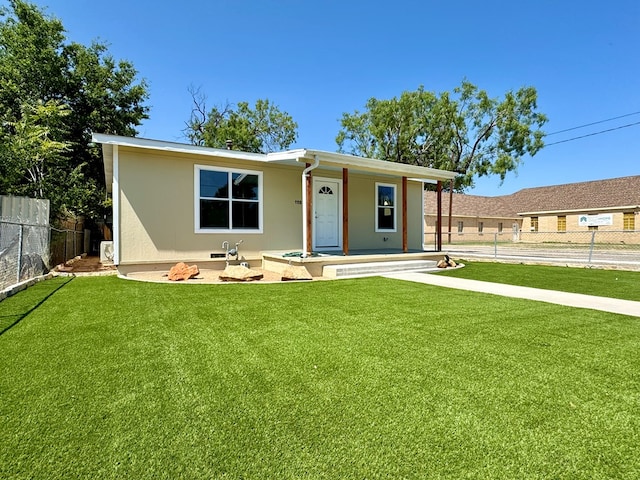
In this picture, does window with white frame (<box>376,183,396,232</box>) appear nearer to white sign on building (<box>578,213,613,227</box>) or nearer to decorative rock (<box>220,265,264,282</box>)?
decorative rock (<box>220,265,264,282</box>)

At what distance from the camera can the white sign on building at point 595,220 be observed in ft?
90.6

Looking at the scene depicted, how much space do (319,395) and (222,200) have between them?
7.28 meters

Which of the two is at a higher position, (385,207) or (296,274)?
(385,207)

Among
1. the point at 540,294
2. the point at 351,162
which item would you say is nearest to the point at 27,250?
the point at 351,162

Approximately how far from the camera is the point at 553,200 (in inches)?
1257

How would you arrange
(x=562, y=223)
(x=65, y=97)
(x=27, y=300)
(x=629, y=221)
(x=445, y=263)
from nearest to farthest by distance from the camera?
1. (x=27, y=300)
2. (x=445, y=263)
3. (x=65, y=97)
4. (x=629, y=221)
5. (x=562, y=223)

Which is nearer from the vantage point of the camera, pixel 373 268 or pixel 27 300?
pixel 27 300

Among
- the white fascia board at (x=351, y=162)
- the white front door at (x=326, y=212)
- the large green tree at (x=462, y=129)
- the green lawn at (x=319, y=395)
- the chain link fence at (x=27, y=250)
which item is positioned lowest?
the green lawn at (x=319, y=395)

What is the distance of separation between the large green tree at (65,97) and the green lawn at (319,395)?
38.8 feet

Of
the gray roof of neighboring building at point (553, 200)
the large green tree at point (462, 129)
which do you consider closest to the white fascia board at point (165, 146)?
the large green tree at point (462, 129)

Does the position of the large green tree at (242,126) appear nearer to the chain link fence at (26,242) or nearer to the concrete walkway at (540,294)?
the chain link fence at (26,242)

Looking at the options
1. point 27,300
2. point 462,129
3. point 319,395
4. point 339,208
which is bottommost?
point 319,395

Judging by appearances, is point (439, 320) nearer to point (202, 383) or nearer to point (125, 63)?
point (202, 383)

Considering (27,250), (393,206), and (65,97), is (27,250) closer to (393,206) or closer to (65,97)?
(393,206)
